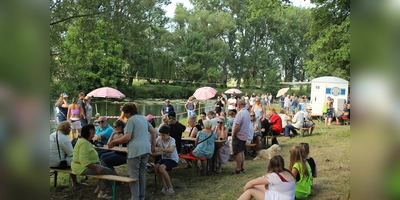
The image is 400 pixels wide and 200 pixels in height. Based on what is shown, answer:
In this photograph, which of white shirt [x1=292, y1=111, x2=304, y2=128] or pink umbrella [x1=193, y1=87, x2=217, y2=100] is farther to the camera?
pink umbrella [x1=193, y1=87, x2=217, y2=100]

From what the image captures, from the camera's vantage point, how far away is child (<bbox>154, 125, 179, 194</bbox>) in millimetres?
5223

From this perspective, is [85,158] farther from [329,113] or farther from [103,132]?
[329,113]

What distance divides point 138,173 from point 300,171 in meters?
2.18

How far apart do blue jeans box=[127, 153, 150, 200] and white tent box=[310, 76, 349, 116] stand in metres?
12.8

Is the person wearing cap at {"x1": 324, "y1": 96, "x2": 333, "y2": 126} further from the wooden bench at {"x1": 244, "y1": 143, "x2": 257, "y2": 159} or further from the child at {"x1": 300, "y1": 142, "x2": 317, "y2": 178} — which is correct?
the child at {"x1": 300, "y1": 142, "x2": 317, "y2": 178}

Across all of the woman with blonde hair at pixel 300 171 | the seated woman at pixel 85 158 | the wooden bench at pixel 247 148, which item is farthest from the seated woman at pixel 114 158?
the wooden bench at pixel 247 148

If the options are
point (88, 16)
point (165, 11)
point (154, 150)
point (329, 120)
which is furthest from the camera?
point (165, 11)

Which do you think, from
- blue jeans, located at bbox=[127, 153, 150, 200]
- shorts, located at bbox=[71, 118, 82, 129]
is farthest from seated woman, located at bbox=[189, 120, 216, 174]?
shorts, located at bbox=[71, 118, 82, 129]
